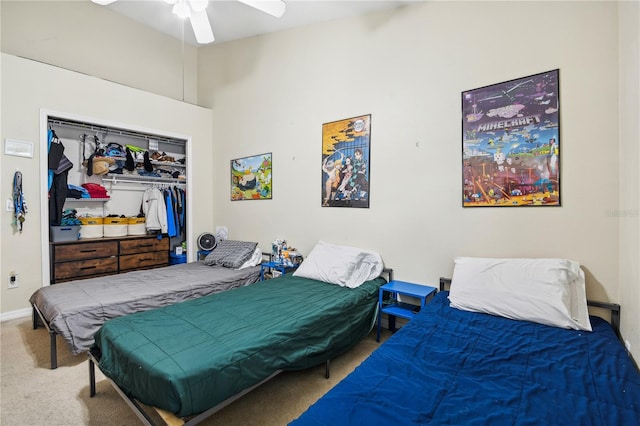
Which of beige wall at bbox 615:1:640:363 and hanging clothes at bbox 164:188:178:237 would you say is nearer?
beige wall at bbox 615:1:640:363

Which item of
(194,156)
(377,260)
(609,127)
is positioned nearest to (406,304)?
(377,260)

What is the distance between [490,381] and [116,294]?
9.84 ft

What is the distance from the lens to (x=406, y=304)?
114 inches

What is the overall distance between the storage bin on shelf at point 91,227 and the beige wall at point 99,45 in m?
2.13

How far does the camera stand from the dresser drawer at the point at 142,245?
13.8 feet

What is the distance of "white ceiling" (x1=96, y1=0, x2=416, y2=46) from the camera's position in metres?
3.21

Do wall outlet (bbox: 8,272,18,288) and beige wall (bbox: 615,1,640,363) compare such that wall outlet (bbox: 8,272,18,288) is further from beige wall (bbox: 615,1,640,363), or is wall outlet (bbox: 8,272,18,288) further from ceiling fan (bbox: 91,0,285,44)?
beige wall (bbox: 615,1,640,363)

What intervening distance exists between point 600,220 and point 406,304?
166 cm

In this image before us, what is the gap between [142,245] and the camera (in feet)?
14.4

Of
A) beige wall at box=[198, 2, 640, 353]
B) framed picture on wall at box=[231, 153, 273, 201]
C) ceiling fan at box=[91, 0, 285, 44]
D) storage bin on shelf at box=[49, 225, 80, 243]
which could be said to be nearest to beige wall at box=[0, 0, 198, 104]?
beige wall at box=[198, 2, 640, 353]

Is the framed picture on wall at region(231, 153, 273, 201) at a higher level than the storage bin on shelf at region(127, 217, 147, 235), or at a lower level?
higher

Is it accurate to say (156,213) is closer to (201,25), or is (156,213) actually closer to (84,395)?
(201,25)

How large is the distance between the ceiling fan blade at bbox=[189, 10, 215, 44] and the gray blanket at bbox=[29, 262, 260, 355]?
8.55ft

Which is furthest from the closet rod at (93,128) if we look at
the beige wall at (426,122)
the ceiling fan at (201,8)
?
the ceiling fan at (201,8)
